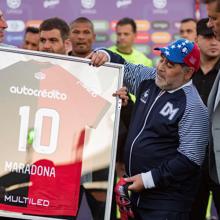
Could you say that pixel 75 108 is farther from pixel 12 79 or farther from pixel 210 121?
pixel 210 121

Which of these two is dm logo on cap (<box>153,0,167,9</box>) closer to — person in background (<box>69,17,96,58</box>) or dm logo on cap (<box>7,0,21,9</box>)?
dm logo on cap (<box>7,0,21,9</box>)

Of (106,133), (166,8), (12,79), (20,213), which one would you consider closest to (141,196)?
(106,133)

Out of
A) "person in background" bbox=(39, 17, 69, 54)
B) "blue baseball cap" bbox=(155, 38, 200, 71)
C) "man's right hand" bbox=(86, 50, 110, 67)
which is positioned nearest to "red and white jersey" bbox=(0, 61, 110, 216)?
"man's right hand" bbox=(86, 50, 110, 67)

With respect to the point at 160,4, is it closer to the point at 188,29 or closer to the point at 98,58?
the point at 188,29

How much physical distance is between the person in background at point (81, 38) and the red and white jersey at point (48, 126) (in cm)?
132

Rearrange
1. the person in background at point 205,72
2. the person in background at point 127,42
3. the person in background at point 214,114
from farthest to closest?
the person in background at point 127,42
the person in background at point 205,72
the person in background at point 214,114

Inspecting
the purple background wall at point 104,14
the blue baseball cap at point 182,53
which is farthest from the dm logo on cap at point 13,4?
the blue baseball cap at point 182,53

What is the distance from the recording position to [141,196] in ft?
14.6

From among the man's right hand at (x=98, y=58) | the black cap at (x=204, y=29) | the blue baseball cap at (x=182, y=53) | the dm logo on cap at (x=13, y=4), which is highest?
the dm logo on cap at (x=13, y=4)

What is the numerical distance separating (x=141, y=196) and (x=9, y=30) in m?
4.42

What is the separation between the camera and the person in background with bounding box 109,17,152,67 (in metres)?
7.99

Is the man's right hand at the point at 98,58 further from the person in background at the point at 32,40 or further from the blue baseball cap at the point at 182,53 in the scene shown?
the person in background at the point at 32,40

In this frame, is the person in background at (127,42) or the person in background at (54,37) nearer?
the person in background at (54,37)

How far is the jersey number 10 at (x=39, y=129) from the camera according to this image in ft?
15.0
